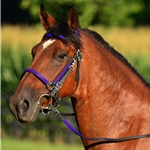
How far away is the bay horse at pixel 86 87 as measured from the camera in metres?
5.08

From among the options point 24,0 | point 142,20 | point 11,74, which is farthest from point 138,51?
point 142,20

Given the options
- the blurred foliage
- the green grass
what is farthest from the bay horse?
the blurred foliage

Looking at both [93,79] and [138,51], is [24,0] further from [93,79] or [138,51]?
[93,79]

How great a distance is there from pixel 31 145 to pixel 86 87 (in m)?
9.70

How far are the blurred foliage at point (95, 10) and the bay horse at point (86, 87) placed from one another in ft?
42.8

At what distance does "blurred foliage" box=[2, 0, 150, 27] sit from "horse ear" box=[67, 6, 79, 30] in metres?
13.1

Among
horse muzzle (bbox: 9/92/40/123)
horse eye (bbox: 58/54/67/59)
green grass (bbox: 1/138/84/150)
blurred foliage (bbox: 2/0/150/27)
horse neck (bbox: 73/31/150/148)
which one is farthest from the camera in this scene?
blurred foliage (bbox: 2/0/150/27)

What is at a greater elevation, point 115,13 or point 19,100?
point 115,13

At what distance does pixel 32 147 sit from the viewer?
46.5ft

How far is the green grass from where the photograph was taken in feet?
45.9

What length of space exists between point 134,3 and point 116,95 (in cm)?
2013

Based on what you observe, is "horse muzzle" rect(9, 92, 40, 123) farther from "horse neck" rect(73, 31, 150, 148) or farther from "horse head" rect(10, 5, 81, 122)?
"horse neck" rect(73, 31, 150, 148)

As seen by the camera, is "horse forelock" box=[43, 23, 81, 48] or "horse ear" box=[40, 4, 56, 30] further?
"horse ear" box=[40, 4, 56, 30]

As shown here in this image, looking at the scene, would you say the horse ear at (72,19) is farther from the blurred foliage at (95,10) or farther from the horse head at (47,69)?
the blurred foliage at (95,10)
